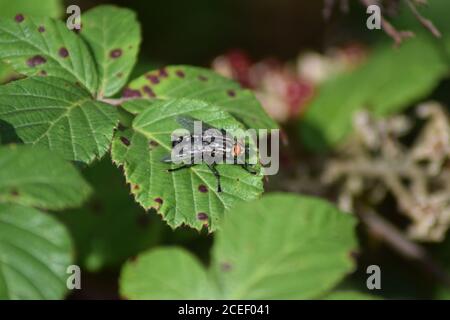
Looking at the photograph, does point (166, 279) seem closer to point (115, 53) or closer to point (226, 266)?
point (226, 266)

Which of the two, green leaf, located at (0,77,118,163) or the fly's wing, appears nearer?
green leaf, located at (0,77,118,163)

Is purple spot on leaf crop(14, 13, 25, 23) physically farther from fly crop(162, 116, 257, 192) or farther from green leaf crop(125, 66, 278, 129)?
fly crop(162, 116, 257, 192)

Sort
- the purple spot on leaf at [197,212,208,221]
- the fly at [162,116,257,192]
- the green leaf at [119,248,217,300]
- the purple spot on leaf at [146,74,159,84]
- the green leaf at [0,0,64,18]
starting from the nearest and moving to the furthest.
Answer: the purple spot on leaf at [197,212,208,221] → the fly at [162,116,257,192] → the purple spot on leaf at [146,74,159,84] → the green leaf at [119,248,217,300] → the green leaf at [0,0,64,18]

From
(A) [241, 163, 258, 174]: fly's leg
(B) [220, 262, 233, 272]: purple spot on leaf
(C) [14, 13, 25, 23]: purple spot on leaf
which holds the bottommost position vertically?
(B) [220, 262, 233, 272]: purple spot on leaf

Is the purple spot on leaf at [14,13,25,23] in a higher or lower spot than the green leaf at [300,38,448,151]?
lower

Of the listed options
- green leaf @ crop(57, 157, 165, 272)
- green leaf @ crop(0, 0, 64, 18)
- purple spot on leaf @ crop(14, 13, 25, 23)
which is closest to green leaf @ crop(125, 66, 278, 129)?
purple spot on leaf @ crop(14, 13, 25, 23)

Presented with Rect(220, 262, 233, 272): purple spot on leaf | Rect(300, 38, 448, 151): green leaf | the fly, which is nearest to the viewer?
the fly

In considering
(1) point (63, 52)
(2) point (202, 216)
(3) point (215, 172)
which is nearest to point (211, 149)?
(3) point (215, 172)
